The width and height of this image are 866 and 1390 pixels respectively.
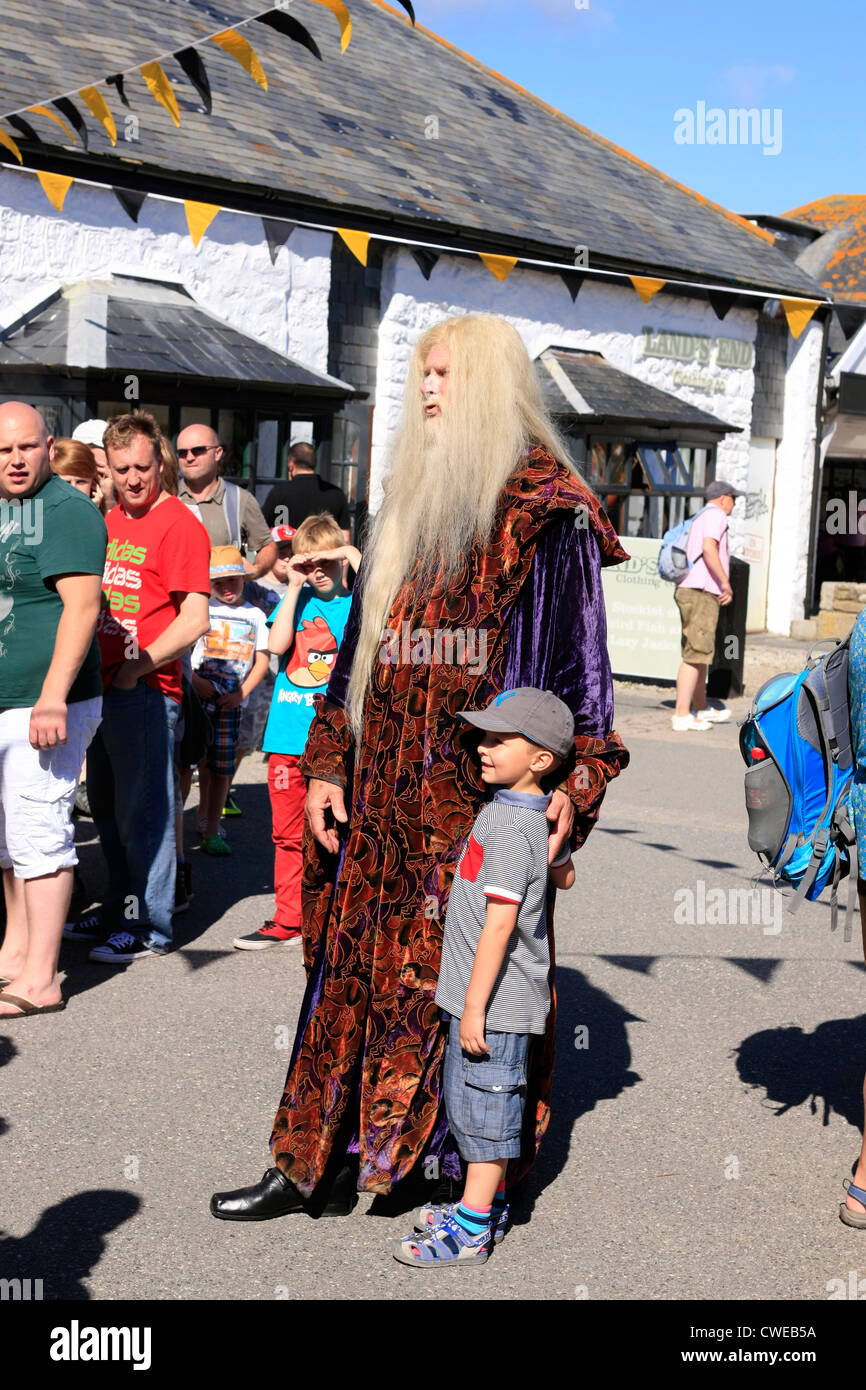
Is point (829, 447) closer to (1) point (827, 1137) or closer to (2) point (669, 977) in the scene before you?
(2) point (669, 977)

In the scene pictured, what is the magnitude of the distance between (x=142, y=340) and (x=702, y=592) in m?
4.55

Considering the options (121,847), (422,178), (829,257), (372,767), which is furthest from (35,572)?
(829,257)

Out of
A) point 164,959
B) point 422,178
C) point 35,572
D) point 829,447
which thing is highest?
point 422,178

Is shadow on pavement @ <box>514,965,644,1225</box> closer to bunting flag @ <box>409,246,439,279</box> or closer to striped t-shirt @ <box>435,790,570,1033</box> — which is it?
striped t-shirt @ <box>435,790,570,1033</box>

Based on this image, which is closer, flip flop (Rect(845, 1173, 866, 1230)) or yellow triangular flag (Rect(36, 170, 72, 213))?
flip flop (Rect(845, 1173, 866, 1230))

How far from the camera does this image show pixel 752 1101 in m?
4.24

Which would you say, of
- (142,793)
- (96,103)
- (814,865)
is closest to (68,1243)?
(814,865)

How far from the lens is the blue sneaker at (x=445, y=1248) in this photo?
319 cm

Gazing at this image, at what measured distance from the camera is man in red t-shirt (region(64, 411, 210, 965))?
5.30 m

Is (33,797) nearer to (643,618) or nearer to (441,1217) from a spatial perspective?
(441,1217)

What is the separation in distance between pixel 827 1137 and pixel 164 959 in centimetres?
251

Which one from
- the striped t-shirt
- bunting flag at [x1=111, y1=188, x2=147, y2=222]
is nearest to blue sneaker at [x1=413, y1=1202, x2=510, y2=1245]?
the striped t-shirt

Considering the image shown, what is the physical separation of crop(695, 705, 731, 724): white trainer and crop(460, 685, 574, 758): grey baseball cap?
27.3ft

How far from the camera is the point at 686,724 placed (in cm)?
1108
